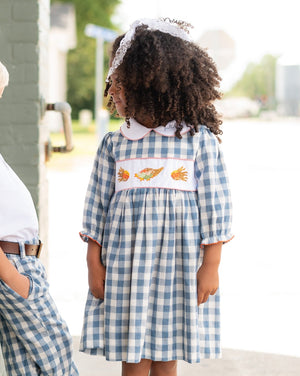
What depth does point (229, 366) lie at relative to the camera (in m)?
3.01

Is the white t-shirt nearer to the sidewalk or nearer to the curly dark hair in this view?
the curly dark hair

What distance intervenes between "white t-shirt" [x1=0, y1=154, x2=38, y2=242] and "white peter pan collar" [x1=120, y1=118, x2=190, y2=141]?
40cm

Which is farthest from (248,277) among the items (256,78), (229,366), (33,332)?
(256,78)

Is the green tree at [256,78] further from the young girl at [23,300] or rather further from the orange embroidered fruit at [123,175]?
the young girl at [23,300]

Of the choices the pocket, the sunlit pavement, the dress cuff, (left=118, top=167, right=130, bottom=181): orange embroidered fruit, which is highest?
(left=118, top=167, right=130, bottom=181): orange embroidered fruit

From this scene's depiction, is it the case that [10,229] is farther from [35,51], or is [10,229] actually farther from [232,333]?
[232,333]

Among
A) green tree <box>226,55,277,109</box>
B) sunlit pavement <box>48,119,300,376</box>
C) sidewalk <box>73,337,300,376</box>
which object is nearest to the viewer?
sidewalk <box>73,337,300,376</box>

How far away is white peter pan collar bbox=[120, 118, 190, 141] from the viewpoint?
6.90 ft

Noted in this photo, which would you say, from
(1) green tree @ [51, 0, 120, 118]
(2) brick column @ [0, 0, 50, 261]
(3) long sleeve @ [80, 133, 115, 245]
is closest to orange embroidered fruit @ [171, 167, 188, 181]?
(3) long sleeve @ [80, 133, 115, 245]

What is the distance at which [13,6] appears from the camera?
3.00m

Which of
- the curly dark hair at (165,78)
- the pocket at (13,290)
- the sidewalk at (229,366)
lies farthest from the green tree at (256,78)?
the pocket at (13,290)

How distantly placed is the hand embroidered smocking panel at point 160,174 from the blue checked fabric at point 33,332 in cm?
42

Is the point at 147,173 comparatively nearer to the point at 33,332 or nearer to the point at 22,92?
the point at 33,332

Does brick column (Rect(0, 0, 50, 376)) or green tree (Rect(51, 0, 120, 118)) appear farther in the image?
green tree (Rect(51, 0, 120, 118))
